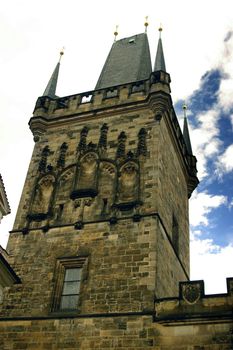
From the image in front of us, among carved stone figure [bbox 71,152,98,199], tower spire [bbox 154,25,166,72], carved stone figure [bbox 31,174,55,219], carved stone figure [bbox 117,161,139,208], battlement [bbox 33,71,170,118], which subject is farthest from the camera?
tower spire [bbox 154,25,166,72]

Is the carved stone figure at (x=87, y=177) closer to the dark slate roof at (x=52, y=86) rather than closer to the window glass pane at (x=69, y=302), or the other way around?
the window glass pane at (x=69, y=302)

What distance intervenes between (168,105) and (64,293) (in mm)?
6949

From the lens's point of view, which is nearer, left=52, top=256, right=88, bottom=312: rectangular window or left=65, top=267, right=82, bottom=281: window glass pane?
left=52, top=256, right=88, bottom=312: rectangular window

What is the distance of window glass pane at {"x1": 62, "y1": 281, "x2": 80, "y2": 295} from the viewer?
11758 millimetres

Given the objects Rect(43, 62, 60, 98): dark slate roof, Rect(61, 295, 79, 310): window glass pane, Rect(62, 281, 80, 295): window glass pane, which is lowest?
Rect(61, 295, 79, 310): window glass pane

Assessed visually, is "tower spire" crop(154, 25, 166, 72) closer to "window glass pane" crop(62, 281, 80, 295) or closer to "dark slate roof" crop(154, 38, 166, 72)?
"dark slate roof" crop(154, 38, 166, 72)

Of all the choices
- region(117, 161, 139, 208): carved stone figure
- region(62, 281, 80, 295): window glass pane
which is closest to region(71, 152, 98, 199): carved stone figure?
region(117, 161, 139, 208): carved stone figure

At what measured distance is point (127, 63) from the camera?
1939cm

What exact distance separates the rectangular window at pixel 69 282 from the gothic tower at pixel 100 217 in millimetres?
27

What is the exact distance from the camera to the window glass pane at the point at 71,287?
11758 mm

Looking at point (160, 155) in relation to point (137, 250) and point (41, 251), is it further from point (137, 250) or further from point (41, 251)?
point (41, 251)

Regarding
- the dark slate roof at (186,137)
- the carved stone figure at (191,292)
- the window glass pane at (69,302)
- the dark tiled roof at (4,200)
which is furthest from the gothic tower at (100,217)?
the dark tiled roof at (4,200)

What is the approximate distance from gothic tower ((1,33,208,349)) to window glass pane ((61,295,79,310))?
3 cm

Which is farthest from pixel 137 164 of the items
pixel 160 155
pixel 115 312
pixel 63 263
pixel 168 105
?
pixel 115 312
